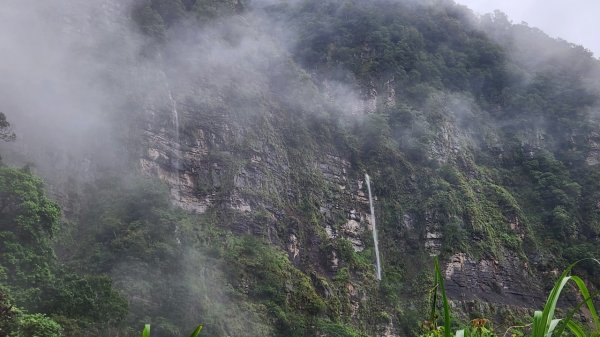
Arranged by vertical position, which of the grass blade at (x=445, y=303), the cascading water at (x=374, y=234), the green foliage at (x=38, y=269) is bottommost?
the cascading water at (x=374, y=234)

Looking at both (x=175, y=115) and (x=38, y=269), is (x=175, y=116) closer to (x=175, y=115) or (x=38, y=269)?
(x=175, y=115)

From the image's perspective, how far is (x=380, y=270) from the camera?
95.2 ft

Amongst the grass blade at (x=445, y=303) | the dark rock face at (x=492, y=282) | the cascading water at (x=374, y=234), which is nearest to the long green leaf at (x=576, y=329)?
the grass blade at (x=445, y=303)

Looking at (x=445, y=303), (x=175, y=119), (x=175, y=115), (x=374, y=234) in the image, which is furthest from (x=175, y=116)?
(x=445, y=303)

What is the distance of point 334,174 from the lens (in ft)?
106

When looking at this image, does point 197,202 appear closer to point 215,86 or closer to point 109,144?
point 109,144

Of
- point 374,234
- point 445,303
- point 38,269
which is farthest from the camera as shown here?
point 374,234

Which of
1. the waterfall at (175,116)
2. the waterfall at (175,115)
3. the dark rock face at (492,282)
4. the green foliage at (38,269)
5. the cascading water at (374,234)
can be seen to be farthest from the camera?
the cascading water at (374,234)

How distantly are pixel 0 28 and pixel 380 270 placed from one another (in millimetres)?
22461

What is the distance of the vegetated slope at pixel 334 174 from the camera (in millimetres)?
21609

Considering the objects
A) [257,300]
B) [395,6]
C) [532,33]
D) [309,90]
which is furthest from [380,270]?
[532,33]

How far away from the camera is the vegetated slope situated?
21609 millimetres

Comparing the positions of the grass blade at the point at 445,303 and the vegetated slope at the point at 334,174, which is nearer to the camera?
the grass blade at the point at 445,303

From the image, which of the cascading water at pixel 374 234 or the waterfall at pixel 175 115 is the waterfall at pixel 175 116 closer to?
the waterfall at pixel 175 115
